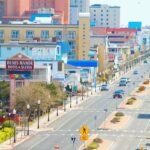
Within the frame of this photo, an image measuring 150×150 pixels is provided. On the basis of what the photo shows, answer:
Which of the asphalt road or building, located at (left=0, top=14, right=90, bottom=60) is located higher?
building, located at (left=0, top=14, right=90, bottom=60)

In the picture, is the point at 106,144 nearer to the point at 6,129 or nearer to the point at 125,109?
the point at 6,129

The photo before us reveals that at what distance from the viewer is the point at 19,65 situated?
9262cm

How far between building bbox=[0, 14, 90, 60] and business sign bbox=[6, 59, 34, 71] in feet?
205

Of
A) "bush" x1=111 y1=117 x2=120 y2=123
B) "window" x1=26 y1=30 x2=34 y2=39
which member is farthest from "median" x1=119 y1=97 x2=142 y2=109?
"window" x1=26 y1=30 x2=34 y2=39

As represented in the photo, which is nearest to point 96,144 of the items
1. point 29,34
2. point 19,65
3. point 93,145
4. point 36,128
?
point 93,145

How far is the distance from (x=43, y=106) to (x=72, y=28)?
71.9 metres

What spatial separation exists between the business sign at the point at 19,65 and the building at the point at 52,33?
62568 mm

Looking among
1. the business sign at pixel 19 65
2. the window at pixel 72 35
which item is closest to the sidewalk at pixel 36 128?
the business sign at pixel 19 65

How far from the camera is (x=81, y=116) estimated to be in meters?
92.4

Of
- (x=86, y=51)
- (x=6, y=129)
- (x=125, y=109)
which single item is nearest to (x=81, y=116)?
(x=125, y=109)

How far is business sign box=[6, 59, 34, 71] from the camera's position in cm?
9238

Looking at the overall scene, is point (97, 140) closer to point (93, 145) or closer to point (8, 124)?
point (93, 145)

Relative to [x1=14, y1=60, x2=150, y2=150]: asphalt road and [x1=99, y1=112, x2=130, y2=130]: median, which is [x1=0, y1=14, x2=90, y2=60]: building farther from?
[x1=99, y1=112, x2=130, y2=130]: median

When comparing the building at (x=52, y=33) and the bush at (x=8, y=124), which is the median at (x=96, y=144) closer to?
the bush at (x=8, y=124)
